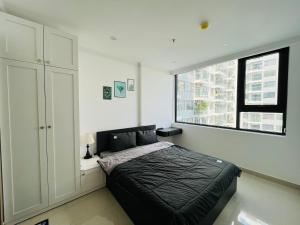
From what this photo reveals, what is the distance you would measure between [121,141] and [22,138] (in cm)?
153

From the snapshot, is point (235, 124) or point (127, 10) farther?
point (235, 124)

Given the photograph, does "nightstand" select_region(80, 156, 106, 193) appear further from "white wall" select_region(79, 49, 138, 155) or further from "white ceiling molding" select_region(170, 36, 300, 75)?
"white ceiling molding" select_region(170, 36, 300, 75)

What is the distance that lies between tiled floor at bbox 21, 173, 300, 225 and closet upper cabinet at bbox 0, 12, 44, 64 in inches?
77.6

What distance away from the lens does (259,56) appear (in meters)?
2.69

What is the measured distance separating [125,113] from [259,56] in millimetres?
3026

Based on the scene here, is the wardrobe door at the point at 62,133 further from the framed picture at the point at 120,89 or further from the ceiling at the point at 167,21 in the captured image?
the framed picture at the point at 120,89

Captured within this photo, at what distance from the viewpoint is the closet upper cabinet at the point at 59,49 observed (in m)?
1.75

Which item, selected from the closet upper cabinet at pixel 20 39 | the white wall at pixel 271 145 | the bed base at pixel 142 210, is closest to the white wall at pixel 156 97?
the white wall at pixel 271 145

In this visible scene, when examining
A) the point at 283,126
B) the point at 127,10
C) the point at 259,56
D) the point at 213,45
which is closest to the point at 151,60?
the point at 213,45

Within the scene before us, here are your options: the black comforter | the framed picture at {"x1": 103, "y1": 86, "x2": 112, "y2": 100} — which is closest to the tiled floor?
the black comforter

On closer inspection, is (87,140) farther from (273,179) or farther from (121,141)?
(273,179)

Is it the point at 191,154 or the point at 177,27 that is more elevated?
the point at 177,27

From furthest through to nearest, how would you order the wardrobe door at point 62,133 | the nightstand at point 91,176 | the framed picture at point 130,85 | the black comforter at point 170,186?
the framed picture at point 130,85 → the nightstand at point 91,176 → the wardrobe door at point 62,133 → the black comforter at point 170,186

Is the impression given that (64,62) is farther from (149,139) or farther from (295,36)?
(295,36)
